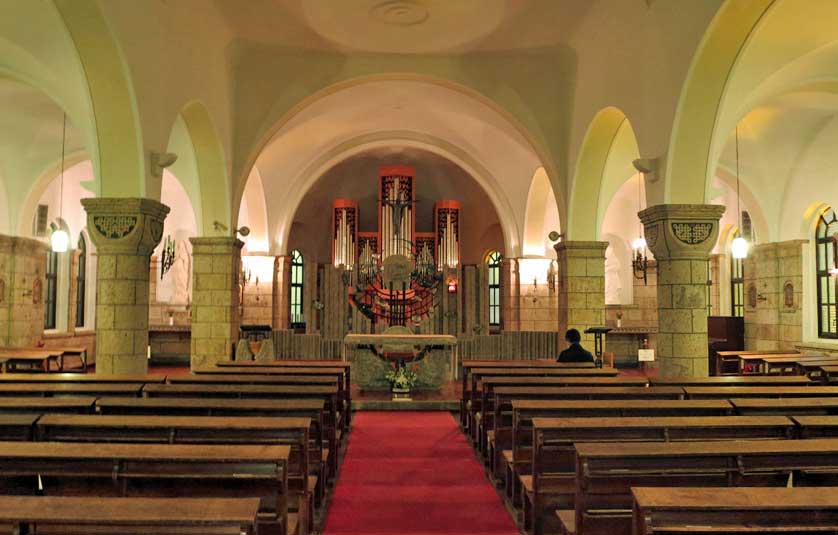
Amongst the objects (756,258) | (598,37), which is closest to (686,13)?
(598,37)

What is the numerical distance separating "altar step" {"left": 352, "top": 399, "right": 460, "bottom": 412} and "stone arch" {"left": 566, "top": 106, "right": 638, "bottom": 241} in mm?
3975

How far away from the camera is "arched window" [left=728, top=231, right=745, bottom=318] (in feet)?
52.2

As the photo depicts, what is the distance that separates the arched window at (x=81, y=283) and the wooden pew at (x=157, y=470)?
544 inches

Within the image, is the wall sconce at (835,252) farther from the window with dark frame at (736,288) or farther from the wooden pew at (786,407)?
the wooden pew at (786,407)

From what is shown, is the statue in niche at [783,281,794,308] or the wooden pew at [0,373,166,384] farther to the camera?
the statue in niche at [783,281,794,308]

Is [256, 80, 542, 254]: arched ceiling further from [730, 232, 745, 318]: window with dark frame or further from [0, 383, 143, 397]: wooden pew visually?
[0, 383, 143, 397]: wooden pew

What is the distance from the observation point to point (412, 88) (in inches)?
504

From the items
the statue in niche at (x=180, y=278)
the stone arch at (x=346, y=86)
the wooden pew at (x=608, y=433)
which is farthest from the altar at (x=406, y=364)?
the statue in niche at (x=180, y=278)

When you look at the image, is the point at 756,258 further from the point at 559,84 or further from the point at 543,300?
the point at 559,84

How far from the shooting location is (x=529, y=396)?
16.9 feet

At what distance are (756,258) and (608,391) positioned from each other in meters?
10.5

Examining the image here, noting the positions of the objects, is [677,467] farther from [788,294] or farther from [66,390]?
[788,294]

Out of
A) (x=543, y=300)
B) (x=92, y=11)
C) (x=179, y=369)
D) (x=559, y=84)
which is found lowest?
(x=179, y=369)

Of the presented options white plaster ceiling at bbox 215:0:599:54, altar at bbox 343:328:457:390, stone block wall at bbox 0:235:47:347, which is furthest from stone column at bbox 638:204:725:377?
stone block wall at bbox 0:235:47:347
